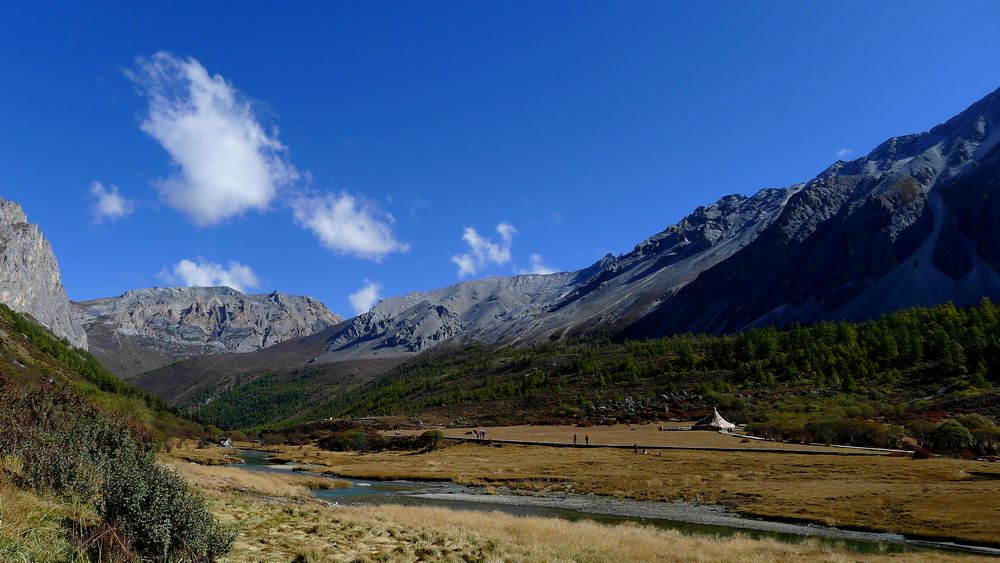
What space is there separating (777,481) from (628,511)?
16098mm

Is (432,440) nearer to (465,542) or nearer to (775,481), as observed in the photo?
(775,481)

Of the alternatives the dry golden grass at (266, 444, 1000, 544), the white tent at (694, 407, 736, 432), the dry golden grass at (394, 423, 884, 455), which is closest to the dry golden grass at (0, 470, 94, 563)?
the dry golden grass at (266, 444, 1000, 544)

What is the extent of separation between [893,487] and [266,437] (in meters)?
167

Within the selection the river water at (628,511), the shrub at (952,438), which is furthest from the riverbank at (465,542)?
the shrub at (952,438)

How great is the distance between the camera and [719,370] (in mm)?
147375

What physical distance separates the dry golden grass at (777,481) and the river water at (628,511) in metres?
1.75

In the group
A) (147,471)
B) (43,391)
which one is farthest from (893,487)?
(43,391)

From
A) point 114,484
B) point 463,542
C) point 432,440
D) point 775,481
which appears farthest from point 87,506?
point 432,440

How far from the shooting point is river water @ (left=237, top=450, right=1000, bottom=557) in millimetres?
29672

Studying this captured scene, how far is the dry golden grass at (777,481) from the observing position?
109ft

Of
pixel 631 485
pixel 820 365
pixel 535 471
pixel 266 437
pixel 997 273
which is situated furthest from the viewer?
pixel 997 273

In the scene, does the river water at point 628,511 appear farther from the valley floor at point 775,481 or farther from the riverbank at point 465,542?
the riverbank at point 465,542

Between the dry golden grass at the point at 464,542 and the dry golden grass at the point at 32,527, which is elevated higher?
the dry golden grass at the point at 32,527

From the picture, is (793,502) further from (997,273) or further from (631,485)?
(997,273)
